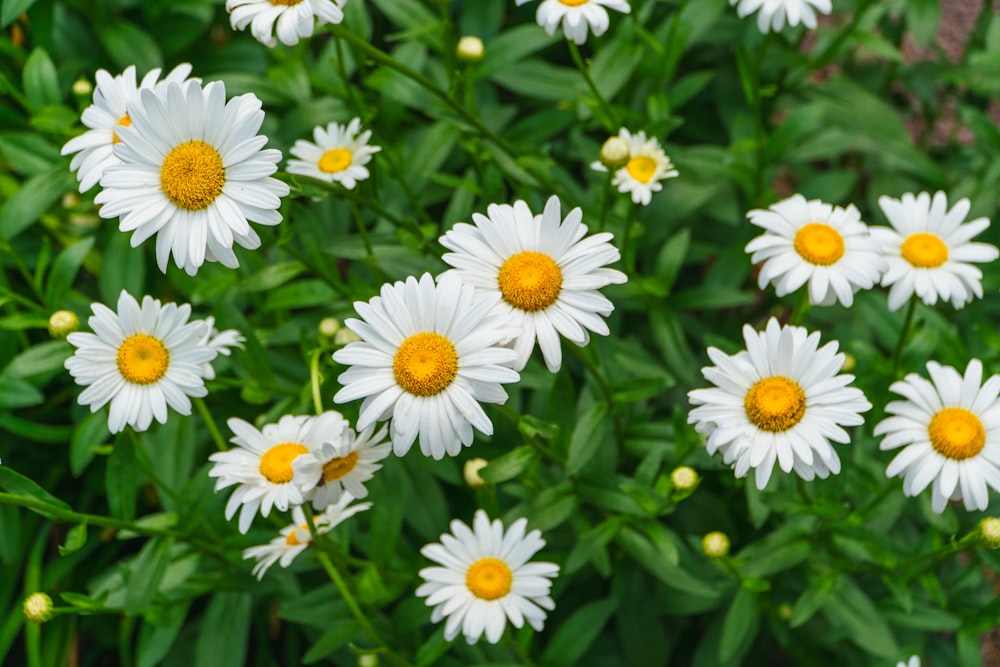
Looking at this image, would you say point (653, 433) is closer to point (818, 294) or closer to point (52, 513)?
point (818, 294)

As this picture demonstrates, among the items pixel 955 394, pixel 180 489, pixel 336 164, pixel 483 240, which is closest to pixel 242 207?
pixel 483 240

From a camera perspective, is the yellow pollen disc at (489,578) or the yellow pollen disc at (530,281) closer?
the yellow pollen disc at (530,281)

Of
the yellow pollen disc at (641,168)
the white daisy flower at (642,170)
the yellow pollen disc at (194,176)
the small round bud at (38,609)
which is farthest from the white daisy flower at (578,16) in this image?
the small round bud at (38,609)

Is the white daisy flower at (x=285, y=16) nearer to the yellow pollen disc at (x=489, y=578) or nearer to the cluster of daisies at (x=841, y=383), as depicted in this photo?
the cluster of daisies at (x=841, y=383)

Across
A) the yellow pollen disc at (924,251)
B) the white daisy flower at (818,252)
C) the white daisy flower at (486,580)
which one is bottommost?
the white daisy flower at (486,580)

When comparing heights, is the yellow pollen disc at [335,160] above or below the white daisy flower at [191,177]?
Answer: above

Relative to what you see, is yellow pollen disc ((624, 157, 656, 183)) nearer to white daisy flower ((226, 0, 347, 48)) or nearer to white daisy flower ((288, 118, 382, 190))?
white daisy flower ((288, 118, 382, 190))
